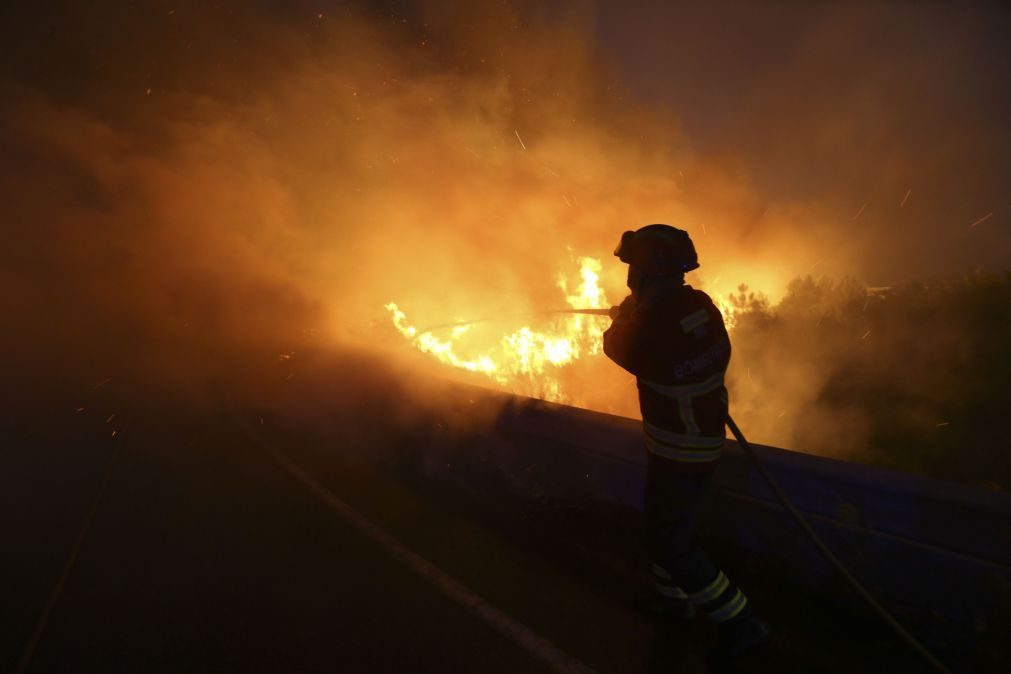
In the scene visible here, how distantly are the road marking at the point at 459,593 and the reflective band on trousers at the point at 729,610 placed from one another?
64 cm

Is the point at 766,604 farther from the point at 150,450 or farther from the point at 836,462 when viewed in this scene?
the point at 150,450

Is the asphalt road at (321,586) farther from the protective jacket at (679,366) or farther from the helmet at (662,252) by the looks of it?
the helmet at (662,252)

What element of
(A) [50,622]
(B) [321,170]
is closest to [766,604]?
(A) [50,622]

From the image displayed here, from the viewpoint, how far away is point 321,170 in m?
11.4

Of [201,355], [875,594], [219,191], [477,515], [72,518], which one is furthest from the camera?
[201,355]

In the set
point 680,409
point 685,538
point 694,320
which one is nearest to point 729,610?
point 685,538

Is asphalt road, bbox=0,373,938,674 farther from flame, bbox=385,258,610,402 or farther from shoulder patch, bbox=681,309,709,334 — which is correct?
flame, bbox=385,258,610,402

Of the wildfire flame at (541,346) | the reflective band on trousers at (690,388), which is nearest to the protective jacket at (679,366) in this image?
the reflective band on trousers at (690,388)

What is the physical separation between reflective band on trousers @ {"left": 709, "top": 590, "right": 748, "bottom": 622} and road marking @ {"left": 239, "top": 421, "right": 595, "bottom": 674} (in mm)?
644

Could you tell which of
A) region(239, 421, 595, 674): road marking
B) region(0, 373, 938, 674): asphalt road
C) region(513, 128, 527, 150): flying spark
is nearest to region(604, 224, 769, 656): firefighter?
region(0, 373, 938, 674): asphalt road

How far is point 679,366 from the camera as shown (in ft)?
7.73

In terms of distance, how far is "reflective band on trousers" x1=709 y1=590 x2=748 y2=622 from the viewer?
2361 mm

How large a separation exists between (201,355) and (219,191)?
16.5ft

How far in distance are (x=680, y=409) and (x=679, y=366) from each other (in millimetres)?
214
